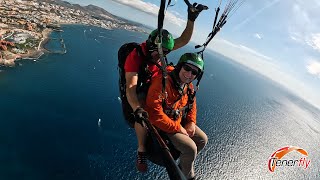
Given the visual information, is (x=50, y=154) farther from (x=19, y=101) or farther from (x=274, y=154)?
(x=274, y=154)

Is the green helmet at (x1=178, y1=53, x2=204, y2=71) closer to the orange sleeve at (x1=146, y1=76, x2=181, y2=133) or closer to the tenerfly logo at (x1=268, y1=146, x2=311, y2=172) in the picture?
the orange sleeve at (x1=146, y1=76, x2=181, y2=133)

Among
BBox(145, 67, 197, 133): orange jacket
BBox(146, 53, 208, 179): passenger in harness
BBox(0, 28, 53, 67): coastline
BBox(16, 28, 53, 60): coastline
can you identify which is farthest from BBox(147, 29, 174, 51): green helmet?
BBox(16, 28, 53, 60): coastline

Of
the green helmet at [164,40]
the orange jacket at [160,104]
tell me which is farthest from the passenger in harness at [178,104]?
the green helmet at [164,40]

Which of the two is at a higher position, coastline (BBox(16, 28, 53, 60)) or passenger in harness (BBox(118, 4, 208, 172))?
passenger in harness (BBox(118, 4, 208, 172))

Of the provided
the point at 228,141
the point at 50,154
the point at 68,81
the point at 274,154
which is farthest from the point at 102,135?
the point at 274,154

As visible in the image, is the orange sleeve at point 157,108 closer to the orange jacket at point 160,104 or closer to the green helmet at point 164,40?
the orange jacket at point 160,104

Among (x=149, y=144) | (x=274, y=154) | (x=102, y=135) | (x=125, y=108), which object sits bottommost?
(x=274, y=154)

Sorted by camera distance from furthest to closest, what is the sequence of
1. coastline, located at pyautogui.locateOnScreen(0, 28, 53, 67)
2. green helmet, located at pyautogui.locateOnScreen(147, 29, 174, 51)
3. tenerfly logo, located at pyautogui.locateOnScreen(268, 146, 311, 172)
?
coastline, located at pyautogui.locateOnScreen(0, 28, 53, 67), tenerfly logo, located at pyautogui.locateOnScreen(268, 146, 311, 172), green helmet, located at pyautogui.locateOnScreen(147, 29, 174, 51)
